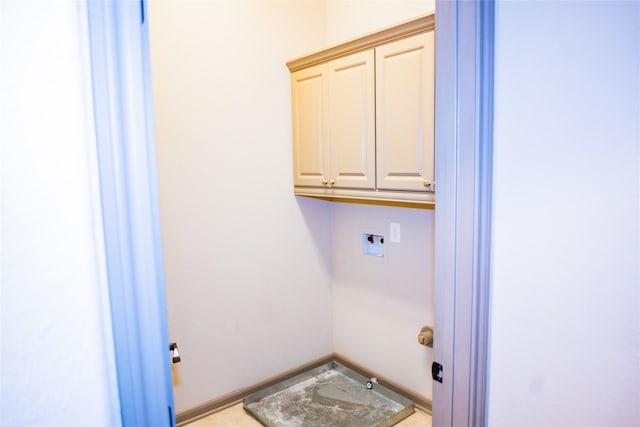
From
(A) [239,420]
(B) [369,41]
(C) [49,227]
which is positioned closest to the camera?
(C) [49,227]

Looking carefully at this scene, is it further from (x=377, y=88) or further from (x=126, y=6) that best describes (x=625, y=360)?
(x=377, y=88)

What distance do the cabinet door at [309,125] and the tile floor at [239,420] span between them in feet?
4.50

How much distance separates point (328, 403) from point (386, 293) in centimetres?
72

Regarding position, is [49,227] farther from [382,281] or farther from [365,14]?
[365,14]

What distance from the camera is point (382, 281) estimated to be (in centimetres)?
257

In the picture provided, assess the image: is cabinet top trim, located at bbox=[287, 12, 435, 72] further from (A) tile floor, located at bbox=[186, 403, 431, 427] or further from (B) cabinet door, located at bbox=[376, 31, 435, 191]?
(A) tile floor, located at bbox=[186, 403, 431, 427]

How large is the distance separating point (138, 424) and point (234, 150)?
73.0 inches

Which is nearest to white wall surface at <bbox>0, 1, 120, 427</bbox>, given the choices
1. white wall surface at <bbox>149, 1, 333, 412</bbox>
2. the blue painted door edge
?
the blue painted door edge

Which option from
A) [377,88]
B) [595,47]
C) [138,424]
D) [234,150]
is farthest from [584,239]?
[234,150]

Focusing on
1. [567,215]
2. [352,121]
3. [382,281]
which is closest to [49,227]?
[567,215]

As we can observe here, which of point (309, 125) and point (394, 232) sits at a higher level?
point (309, 125)

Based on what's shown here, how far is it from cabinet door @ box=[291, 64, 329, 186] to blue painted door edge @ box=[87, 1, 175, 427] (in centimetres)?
177

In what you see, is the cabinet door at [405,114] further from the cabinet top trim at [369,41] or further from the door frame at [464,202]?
the door frame at [464,202]

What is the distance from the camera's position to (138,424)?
0.65 m
